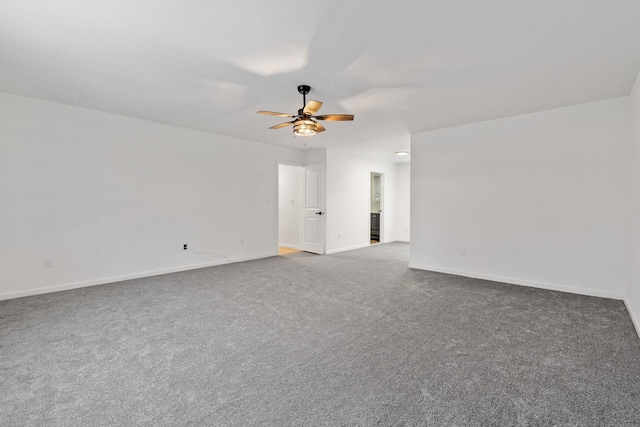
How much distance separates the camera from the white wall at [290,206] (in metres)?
7.41

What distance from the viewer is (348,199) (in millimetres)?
7309

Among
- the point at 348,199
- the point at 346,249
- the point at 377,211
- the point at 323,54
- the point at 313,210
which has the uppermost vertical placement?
the point at 323,54

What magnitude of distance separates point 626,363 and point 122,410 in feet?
10.9

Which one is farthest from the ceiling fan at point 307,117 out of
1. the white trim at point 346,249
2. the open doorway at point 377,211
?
the open doorway at point 377,211

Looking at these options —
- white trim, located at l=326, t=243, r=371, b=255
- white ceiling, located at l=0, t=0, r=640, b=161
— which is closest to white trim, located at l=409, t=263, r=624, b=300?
white trim, located at l=326, t=243, r=371, b=255

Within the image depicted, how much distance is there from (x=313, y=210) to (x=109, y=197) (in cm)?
393

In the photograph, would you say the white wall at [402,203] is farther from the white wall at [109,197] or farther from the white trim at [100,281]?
the white trim at [100,281]

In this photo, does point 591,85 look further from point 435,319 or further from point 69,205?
point 69,205

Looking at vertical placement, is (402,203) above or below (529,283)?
above

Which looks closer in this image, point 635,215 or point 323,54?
point 323,54

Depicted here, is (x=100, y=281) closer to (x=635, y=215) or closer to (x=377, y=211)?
(x=635, y=215)

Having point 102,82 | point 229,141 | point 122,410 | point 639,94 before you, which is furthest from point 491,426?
point 229,141

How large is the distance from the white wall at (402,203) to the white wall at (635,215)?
5702 millimetres

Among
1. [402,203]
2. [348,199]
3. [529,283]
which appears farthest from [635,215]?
[402,203]
